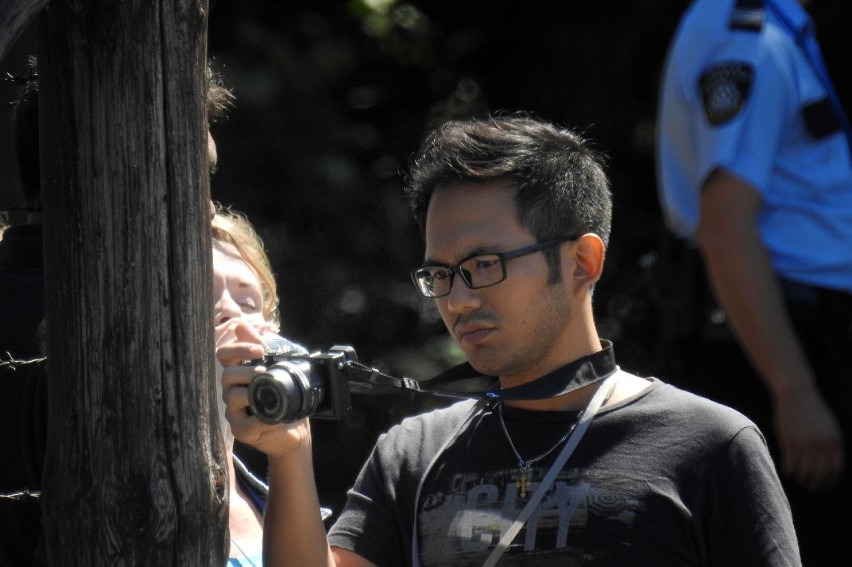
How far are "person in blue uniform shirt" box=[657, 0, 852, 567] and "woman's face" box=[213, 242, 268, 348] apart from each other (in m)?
0.94

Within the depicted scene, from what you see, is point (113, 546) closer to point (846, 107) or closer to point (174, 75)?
point (174, 75)

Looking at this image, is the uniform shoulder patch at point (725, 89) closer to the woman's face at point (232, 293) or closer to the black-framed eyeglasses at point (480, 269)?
the black-framed eyeglasses at point (480, 269)

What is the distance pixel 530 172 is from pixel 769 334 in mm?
685

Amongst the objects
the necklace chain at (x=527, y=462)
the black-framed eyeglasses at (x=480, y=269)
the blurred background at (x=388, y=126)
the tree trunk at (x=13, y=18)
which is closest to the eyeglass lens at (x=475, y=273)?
the black-framed eyeglasses at (x=480, y=269)

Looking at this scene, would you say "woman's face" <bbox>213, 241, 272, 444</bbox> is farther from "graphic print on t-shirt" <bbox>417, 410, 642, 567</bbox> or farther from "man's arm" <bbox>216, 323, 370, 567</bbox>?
"graphic print on t-shirt" <bbox>417, 410, 642, 567</bbox>

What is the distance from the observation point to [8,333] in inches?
81.0

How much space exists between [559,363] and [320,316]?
2.64 meters

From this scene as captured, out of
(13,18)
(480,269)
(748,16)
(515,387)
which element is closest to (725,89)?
(748,16)

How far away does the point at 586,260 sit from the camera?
2.26 metres

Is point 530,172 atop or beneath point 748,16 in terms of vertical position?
→ beneath

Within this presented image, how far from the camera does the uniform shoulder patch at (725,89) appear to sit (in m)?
2.80

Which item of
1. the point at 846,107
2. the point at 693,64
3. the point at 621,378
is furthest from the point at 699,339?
the point at 846,107

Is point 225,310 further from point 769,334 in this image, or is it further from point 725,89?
point 725,89

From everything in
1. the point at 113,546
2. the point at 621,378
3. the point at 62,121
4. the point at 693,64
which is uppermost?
the point at 693,64
